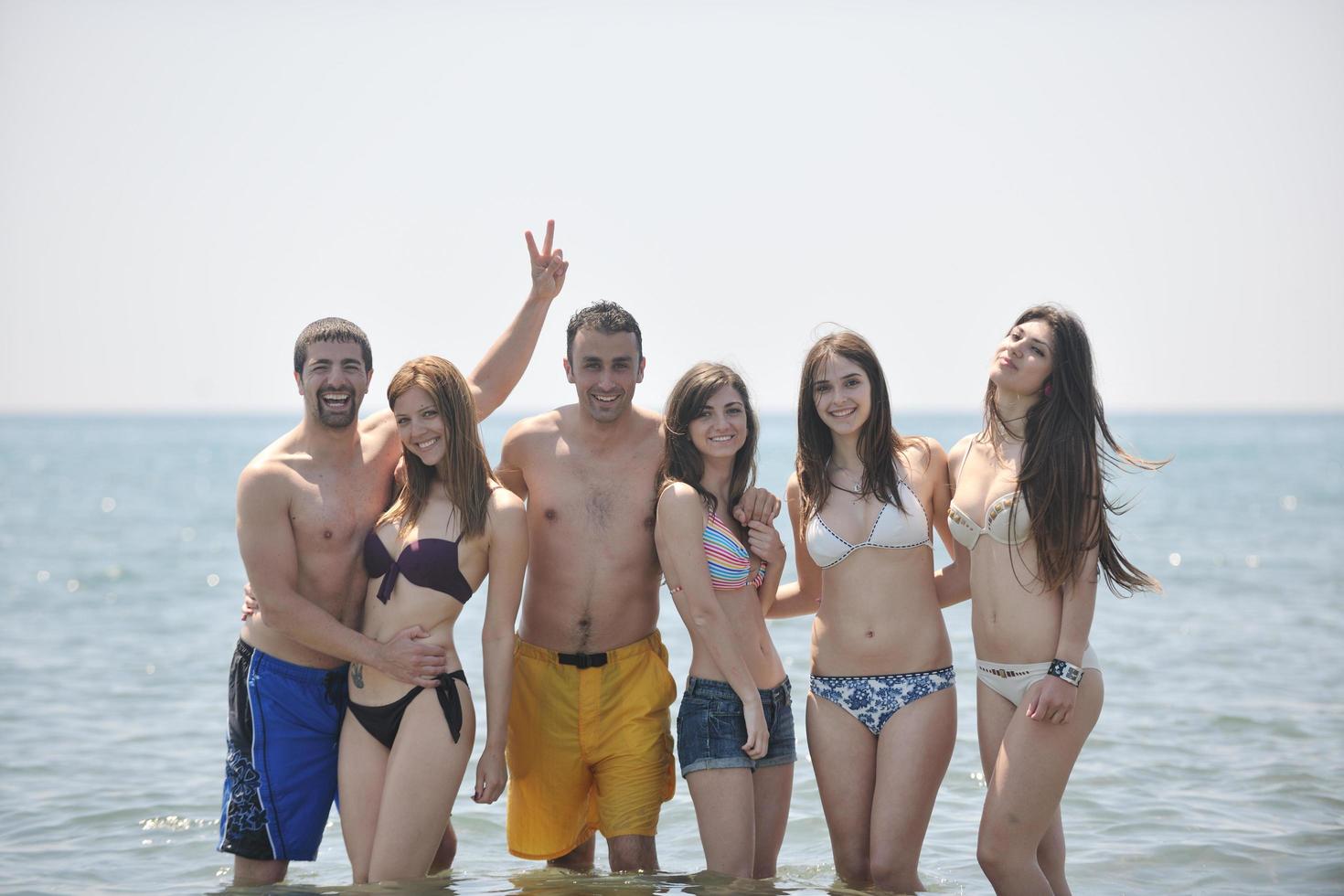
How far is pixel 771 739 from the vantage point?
5.29 metres

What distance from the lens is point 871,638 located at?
16.8ft

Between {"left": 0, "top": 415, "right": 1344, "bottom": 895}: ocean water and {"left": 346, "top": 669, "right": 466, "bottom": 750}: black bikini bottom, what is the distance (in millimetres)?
646

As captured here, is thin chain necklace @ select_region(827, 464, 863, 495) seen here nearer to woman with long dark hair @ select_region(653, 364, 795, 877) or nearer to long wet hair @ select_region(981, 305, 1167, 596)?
woman with long dark hair @ select_region(653, 364, 795, 877)

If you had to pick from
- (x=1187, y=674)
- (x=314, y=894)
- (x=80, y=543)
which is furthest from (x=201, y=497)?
(x=314, y=894)

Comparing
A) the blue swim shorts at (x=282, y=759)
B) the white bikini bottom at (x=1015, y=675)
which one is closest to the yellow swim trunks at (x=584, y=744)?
the blue swim shorts at (x=282, y=759)

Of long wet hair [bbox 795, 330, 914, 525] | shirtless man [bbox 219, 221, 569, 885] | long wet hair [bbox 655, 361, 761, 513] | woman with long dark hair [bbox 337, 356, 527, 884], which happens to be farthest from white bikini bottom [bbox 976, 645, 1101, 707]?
shirtless man [bbox 219, 221, 569, 885]

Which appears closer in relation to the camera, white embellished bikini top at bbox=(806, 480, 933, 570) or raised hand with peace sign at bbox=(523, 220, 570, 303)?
white embellished bikini top at bbox=(806, 480, 933, 570)

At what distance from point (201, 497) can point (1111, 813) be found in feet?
131

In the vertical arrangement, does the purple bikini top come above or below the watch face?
above

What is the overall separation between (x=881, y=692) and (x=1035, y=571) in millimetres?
811

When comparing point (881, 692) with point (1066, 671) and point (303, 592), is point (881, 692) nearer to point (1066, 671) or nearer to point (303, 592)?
point (1066, 671)

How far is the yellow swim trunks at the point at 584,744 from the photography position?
5.52m

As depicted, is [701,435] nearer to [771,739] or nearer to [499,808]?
[771,739]

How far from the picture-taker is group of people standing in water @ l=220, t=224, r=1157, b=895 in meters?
4.89
